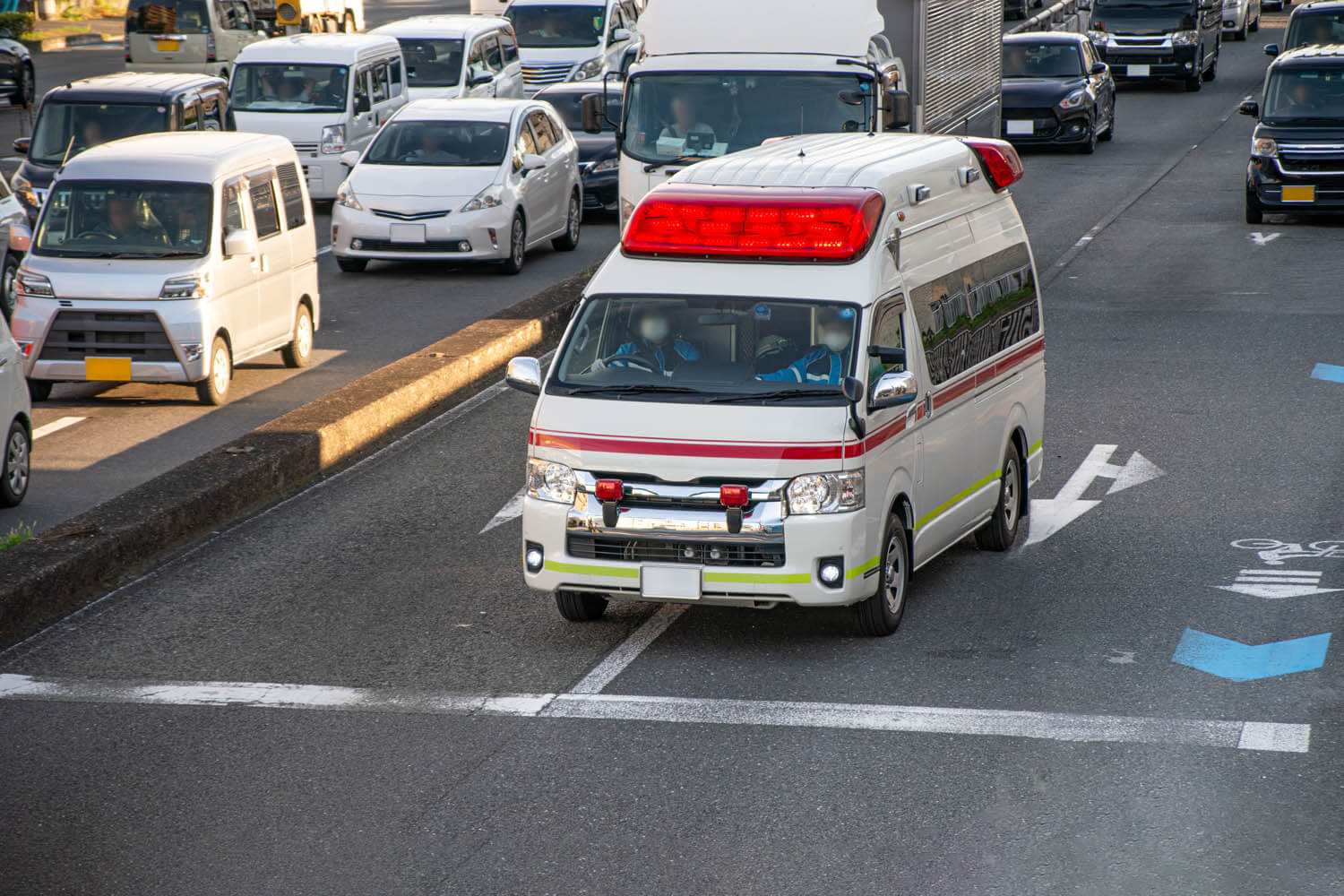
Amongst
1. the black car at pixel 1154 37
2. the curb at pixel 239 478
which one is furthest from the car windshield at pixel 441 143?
the black car at pixel 1154 37

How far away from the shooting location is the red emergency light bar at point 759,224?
966cm

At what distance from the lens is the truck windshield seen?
1827 centimetres

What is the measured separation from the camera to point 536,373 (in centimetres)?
998

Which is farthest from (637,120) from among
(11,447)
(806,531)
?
(806,531)

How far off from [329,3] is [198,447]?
96.4 ft

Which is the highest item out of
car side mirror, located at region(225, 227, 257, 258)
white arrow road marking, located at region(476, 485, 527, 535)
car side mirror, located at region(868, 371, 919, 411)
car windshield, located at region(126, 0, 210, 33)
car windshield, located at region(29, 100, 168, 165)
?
car windshield, located at region(126, 0, 210, 33)

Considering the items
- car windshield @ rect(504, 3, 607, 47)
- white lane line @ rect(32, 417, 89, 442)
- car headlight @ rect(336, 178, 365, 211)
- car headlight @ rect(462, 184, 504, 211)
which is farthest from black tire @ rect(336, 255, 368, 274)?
car windshield @ rect(504, 3, 607, 47)

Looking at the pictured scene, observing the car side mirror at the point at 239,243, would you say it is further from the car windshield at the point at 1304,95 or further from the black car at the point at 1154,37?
the black car at the point at 1154,37

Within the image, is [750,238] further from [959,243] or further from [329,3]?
[329,3]

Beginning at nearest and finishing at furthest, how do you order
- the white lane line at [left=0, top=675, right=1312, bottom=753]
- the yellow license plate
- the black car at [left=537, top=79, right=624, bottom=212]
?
the white lane line at [left=0, top=675, right=1312, bottom=753] → the yellow license plate → the black car at [left=537, top=79, right=624, bottom=212]

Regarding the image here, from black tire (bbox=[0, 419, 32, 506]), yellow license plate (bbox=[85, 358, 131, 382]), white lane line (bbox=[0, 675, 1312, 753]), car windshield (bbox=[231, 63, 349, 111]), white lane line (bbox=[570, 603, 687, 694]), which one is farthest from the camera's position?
car windshield (bbox=[231, 63, 349, 111])

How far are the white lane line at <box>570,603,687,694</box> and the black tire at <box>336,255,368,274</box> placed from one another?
13417 mm

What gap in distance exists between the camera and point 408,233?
72.8ft

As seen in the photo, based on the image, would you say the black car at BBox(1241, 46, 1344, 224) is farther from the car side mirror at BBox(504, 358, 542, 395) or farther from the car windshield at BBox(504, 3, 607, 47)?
the car side mirror at BBox(504, 358, 542, 395)
